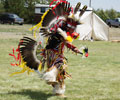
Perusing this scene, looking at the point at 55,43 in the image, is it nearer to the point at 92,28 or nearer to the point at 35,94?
the point at 35,94

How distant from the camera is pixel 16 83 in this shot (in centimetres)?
694

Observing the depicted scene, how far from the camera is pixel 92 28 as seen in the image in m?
21.9

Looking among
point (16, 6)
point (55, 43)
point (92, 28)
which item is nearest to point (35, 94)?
point (55, 43)

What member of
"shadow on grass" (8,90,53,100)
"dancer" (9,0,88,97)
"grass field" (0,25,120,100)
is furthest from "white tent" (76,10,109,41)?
"dancer" (9,0,88,97)

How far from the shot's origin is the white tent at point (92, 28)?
70.5ft

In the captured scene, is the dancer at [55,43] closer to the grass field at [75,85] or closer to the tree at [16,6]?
the grass field at [75,85]

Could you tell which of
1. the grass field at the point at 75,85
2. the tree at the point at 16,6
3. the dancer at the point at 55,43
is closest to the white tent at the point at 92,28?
the grass field at the point at 75,85

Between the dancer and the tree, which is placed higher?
the tree

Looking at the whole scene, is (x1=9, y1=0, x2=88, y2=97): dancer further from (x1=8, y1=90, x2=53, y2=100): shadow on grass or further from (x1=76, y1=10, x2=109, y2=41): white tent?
(x1=76, y1=10, x2=109, y2=41): white tent

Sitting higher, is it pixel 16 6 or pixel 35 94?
pixel 16 6

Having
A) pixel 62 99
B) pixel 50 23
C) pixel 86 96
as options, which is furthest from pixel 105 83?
pixel 50 23

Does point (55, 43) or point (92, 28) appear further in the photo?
point (92, 28)

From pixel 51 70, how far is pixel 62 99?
0.59 meters

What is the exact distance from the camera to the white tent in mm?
21484
